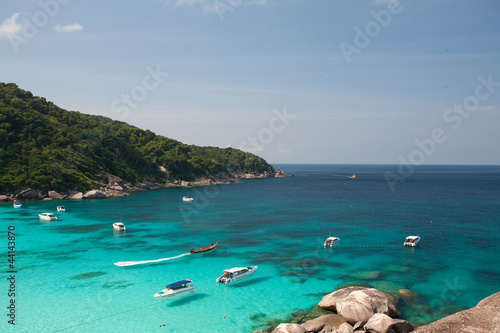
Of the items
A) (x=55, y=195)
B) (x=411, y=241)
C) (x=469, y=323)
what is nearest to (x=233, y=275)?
(x=469, y=323)

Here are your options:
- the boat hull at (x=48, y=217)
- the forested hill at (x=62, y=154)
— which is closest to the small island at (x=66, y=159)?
the forested hill at (x=62, y=154)

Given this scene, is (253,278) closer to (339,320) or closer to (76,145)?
(339,320)

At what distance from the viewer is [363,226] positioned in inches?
2958

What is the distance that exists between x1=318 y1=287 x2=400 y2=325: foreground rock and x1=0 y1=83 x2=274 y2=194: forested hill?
348 feet

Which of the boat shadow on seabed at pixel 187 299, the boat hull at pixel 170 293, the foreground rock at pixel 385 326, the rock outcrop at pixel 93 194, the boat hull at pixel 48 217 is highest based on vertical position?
the rock outcrop at pixel 93 194

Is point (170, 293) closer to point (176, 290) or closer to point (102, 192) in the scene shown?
point (176, 290)

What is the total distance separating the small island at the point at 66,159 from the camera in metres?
103

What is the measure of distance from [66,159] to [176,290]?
10242cm

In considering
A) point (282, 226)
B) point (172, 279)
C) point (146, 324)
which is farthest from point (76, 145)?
point (146, 324)

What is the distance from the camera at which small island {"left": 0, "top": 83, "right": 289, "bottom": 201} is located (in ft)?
338

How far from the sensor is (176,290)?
115ft

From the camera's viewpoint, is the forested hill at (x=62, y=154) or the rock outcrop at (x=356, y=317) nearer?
the rock outcrop at (x=356, y=317)

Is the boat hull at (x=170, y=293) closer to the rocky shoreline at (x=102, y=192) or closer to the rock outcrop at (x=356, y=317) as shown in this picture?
the rock outcrop at (x=356, y=317)

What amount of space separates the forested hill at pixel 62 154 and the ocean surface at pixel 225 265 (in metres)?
19.1
